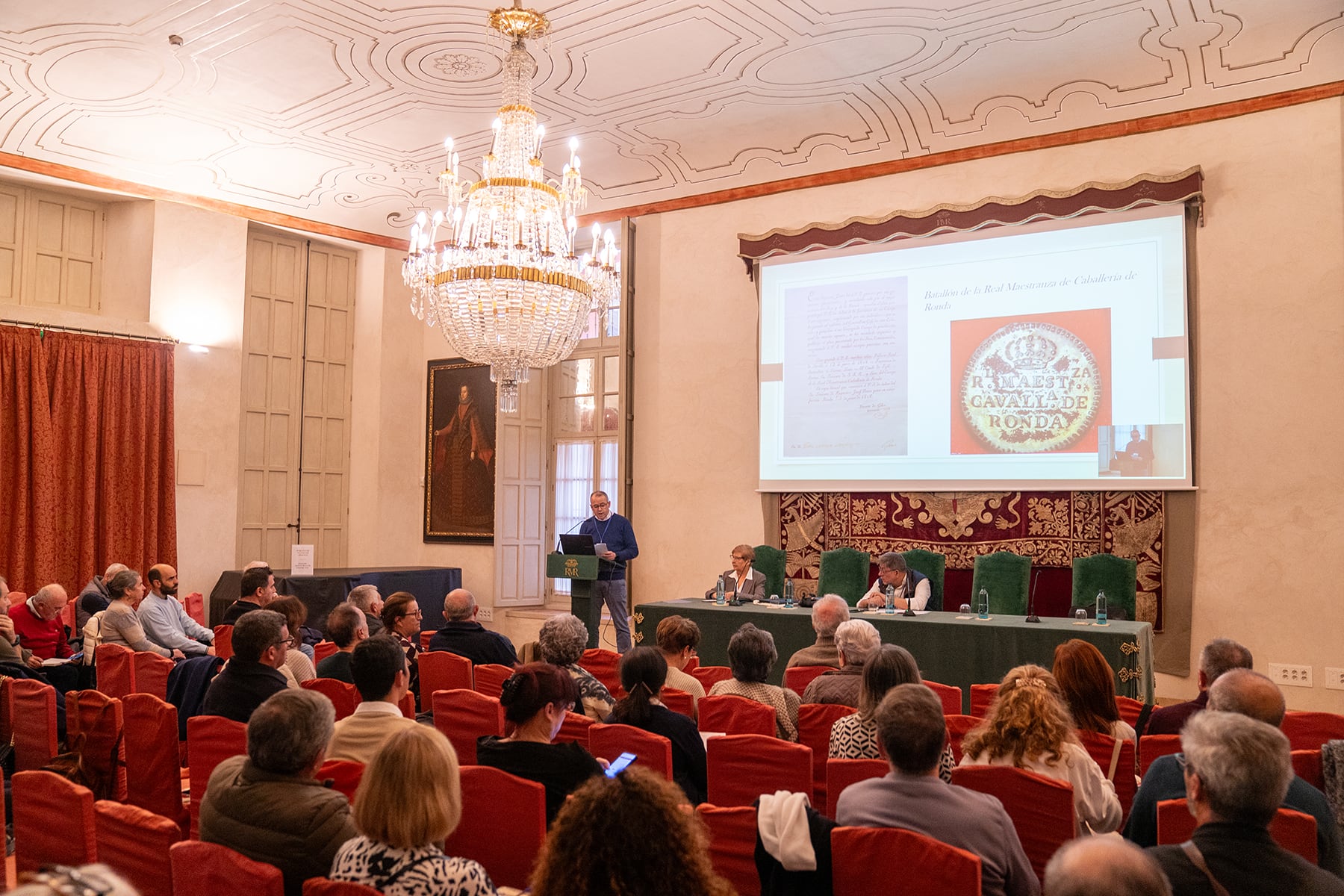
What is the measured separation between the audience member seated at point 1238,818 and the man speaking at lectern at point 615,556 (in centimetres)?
673

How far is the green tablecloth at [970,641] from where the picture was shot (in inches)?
226

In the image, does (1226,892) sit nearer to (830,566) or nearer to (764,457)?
(830,566)

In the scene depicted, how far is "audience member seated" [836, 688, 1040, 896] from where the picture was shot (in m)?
2.32

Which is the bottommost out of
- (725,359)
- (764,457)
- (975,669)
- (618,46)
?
(975,669)

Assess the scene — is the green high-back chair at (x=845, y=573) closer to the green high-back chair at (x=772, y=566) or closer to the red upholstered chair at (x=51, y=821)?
the green high-back chair at (x=772, y=566)

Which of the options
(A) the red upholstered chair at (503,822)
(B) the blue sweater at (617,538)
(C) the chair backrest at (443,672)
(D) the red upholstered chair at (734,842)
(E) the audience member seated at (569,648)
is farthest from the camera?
(B) the blue sweater at (617,538)

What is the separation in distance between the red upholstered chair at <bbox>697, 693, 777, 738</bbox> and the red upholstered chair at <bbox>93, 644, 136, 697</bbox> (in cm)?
335

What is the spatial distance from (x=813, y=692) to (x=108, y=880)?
3.24m

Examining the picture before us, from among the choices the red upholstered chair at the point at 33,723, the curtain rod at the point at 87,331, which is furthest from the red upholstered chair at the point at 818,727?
the curtain rod at the point at 87,331

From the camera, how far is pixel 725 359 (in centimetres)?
972

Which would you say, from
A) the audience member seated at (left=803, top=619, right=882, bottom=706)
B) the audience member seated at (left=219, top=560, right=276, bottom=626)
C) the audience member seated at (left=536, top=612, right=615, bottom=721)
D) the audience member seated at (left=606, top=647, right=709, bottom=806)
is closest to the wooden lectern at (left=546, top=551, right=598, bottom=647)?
the audience member seated at (left=219, top=560, right=276, bottom=626)

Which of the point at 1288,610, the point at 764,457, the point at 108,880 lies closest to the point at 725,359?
the point at 764,457

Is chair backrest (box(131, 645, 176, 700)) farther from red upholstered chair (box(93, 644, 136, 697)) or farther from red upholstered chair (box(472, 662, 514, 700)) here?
red upholstered chair (box(472, 662, 514, 700))

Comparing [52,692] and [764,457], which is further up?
[764,457]
